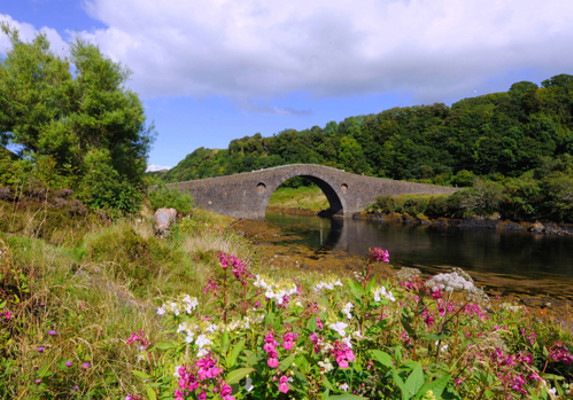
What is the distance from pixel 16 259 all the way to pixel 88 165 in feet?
23.6

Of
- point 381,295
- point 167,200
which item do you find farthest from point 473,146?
point 381,295

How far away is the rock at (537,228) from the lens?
68.3 feet

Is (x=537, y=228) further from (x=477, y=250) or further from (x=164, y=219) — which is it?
(x=164, y=219)

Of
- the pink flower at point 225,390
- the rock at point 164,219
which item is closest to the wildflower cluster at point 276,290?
the pink flower at point 225,390

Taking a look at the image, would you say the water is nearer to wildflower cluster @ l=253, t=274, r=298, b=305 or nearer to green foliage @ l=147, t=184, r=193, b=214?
green foliage @ l=147, t=184, r=193, b=214

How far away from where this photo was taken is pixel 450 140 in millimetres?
50344

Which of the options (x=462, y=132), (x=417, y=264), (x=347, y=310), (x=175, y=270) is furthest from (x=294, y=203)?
(x=347, y=310)

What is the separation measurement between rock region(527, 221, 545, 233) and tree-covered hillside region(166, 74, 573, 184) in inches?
508

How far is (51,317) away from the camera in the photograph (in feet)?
8.54

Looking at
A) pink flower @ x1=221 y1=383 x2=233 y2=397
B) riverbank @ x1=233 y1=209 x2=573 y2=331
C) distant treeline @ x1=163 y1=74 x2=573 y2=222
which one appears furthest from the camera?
distant treeline @ x1=163 y1=74 x2=573 y2=222

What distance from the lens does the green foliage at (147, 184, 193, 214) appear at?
10.8m

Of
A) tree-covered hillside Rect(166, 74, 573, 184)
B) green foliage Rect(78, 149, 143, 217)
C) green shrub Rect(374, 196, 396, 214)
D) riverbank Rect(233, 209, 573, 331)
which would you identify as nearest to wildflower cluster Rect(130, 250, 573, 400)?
riverbank Rect(233, 209, 573, 331)

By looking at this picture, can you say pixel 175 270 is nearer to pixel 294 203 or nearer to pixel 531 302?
pixel 531 302

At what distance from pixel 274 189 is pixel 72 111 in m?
21.3
